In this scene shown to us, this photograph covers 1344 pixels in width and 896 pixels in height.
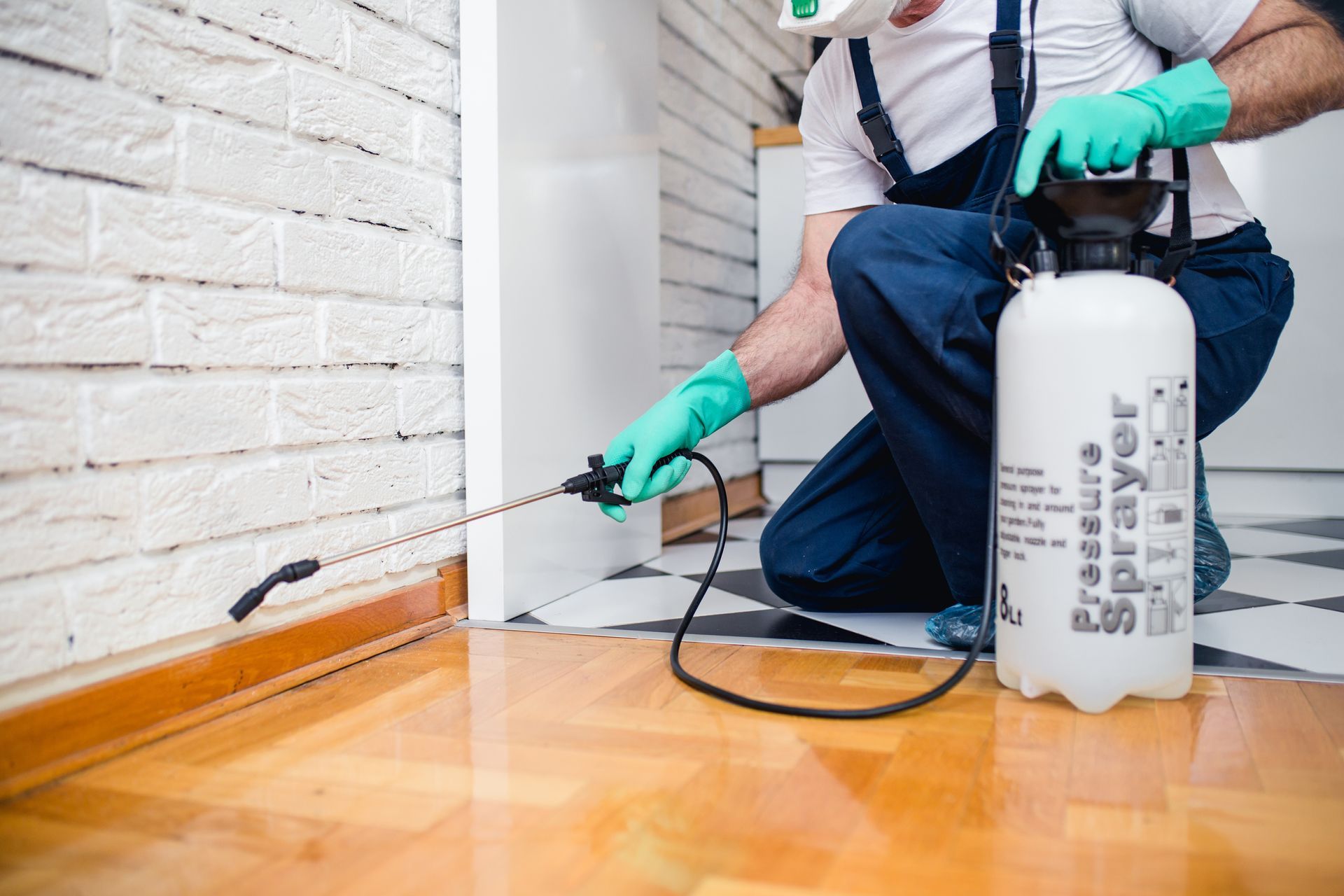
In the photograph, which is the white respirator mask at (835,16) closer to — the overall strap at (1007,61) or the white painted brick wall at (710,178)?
the overall strap at (1007,61)

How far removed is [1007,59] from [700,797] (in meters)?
0.84

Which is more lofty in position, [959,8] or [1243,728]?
[959,8]

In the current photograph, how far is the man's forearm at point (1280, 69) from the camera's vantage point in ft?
3.00

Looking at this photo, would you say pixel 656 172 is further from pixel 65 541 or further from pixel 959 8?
pixel 65 541

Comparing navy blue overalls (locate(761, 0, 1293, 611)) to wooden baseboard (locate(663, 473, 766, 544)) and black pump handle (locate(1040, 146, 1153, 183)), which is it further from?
wooden baseboard (locate(663, 473, 766, 544))

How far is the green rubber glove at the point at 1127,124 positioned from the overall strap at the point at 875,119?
32 centimetres

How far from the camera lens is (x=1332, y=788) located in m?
0.62

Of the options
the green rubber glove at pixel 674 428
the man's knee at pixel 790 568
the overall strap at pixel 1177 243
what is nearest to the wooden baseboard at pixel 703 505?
the man's knee at pixel 790 568

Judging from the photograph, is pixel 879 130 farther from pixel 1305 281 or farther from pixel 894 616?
pixel 1305 281

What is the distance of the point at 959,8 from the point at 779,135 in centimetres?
109

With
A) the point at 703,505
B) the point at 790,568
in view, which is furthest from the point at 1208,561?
the point at 703,505

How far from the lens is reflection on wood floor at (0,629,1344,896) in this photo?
0.52 m

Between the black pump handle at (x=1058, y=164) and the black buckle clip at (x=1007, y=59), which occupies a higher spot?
the black buckle clip at (x=1007, y=59)

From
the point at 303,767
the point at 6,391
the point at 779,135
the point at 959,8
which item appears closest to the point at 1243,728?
the point at 303,767
